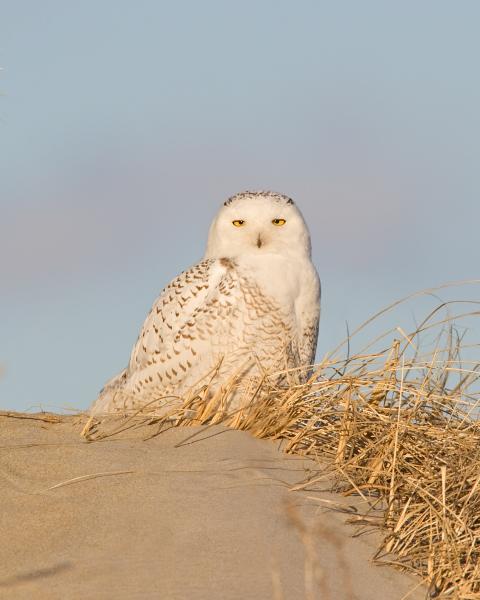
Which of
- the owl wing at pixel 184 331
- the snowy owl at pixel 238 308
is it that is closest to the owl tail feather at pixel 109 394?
Result: the owl wing at pixel 184 331

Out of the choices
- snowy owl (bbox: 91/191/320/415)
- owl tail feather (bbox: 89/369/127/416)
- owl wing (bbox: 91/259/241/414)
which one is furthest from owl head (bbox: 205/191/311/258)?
owl tail feather (bbox: 89/369/127/416)

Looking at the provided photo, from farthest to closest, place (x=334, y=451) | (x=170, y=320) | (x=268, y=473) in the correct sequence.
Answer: (x=170, y=320) < (x=334, y=451) < (x=268, y=473)

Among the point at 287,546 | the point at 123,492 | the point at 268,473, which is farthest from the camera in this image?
the point at 268,473

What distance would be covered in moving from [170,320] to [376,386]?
229 centimetres

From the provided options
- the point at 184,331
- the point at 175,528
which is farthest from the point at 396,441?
the point at 184,331

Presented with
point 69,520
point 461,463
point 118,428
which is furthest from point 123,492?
point 461,463

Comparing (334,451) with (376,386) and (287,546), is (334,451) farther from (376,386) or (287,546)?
(287,546)

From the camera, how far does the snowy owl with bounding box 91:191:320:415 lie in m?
6.21

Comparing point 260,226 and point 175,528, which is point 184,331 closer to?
point 260,226

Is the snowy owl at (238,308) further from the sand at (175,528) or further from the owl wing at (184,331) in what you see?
the sand at (175,528)

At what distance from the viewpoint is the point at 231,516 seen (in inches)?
144

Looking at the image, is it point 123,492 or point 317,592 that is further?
point 123,492

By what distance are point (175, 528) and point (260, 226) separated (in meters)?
3.29

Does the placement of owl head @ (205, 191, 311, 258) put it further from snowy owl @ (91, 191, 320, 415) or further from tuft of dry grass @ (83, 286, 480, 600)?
tuft of dry grass @ (83, 286, 480, 600)
